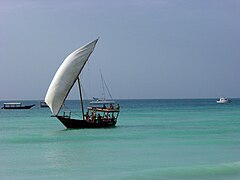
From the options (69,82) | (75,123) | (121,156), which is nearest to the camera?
(121,156)

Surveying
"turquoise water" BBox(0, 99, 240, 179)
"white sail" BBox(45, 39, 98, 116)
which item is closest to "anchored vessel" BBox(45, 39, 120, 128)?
"white sail" BBox(45, 39, 98, 116)

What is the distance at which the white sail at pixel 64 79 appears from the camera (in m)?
33.4

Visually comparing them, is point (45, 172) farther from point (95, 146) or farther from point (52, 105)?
point (52, 105)

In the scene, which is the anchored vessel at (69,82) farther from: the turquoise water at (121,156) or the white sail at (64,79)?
the turquoise water at (121,156)

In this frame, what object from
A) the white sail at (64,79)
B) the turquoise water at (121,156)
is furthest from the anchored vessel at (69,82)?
the turquoise water at (121,156)

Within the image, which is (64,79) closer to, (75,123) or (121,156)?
(75,123)

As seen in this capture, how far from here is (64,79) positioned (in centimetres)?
3341

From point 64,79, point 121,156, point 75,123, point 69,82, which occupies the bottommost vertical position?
point 75,123

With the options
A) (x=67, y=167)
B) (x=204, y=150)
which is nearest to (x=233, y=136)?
(x=204, y=150)

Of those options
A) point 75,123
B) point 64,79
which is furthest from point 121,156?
point 75,123

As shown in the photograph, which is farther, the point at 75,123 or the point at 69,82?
the point at 75,123

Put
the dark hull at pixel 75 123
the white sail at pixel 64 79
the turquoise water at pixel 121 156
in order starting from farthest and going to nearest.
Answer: the dark hull at pixel 75 123 → the white sail at pixel 64 79 → the turquoise water at pixel 121 156

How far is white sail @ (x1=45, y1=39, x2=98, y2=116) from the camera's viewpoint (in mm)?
33375

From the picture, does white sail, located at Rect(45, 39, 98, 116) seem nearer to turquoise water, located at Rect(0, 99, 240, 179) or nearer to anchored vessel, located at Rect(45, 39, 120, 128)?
anchored vessel, located at Rect(45, 39, 120, 128)
